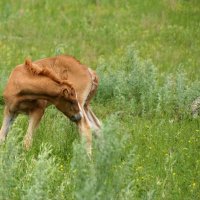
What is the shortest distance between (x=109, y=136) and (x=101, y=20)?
15.8m

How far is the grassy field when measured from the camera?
21.6 ft

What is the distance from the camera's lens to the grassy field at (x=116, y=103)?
6598 millimetres

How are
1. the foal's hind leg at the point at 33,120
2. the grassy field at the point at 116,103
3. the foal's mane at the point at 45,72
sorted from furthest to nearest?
the foal's mane at the point at 45,72 < the foal's hind leg at the point at 33,120 < the grassy field at the point at 116,103

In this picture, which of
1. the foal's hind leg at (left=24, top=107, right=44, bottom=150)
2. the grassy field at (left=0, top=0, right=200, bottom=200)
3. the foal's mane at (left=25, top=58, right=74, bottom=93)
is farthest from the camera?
the foal's mane at (left=25, top=58, right=74, bottom=93)

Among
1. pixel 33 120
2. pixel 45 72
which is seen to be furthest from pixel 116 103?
pixel 33 120

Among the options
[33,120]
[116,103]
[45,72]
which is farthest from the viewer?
[116,103]

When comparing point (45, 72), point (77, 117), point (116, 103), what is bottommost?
point (116, 103)

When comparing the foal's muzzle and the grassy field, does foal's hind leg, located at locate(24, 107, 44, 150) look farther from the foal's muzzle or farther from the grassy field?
the foal's muzzle

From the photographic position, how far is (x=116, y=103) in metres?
13.3

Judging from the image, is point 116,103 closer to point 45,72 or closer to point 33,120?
point 45,72

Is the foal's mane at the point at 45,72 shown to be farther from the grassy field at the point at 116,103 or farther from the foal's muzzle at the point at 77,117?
the grassy field at the point at 116,103

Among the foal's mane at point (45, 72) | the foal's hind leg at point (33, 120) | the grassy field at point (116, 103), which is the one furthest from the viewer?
the foal's mane at point (45, 72)

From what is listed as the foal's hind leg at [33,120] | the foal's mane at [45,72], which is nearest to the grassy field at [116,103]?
the foal's hind leg at [33,120]

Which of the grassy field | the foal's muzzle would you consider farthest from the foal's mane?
the grassy field
